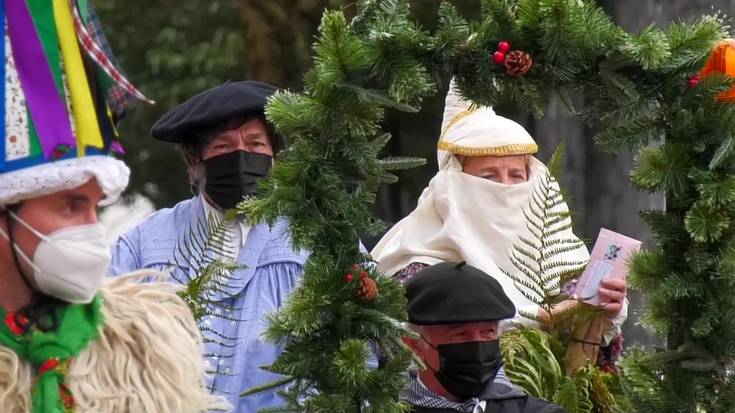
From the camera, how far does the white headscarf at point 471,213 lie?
5746 millimetres

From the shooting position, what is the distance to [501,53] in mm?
4402

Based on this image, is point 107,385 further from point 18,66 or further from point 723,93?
point 723,93

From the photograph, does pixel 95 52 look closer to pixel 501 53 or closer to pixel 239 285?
pixel 501 53

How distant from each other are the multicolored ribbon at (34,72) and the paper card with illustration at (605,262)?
7.29 feet

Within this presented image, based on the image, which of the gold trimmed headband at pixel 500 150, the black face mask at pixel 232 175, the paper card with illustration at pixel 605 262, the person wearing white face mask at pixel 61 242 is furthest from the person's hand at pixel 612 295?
the person wearing white face mask at pixel 61 242

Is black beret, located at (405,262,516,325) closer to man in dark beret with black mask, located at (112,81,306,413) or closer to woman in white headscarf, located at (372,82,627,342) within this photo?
man in dark beret with black mask, located at (112,81,306,413)

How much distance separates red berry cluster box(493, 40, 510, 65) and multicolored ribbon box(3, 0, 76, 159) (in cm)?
138

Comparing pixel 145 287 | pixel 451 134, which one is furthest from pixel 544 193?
pixel 145 287

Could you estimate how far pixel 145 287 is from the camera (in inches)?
144

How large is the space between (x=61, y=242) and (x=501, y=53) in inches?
57.8

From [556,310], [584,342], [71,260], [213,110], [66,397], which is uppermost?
[213,110]

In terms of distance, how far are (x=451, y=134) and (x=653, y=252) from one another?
140 centimetres

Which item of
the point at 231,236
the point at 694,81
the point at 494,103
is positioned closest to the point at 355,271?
the point at 494,103

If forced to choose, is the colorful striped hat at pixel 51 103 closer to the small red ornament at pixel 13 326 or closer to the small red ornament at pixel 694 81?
the small red ornament at pixel 13 326
